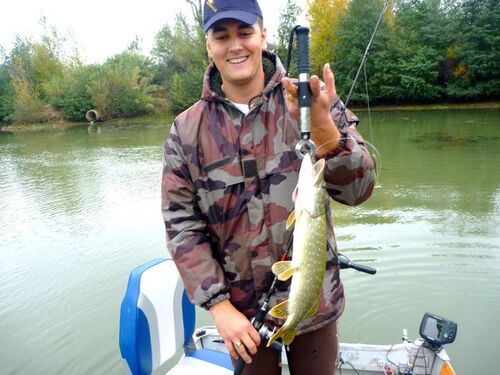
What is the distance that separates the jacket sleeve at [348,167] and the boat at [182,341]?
31.6 inches

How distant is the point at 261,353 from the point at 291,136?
42.3 inches

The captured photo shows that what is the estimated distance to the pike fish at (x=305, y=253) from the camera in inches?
65.7

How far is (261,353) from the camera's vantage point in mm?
2146

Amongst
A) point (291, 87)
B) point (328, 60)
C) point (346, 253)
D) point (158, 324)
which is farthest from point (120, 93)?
point (291, 87)

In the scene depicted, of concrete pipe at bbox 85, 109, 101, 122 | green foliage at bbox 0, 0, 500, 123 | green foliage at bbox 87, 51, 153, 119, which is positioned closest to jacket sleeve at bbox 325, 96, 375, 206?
green foliage at bbox 0, 0, 500, 123

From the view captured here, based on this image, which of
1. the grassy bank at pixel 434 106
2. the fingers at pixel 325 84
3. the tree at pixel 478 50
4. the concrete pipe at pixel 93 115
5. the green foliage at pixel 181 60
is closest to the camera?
the fingers at pixel 325 84

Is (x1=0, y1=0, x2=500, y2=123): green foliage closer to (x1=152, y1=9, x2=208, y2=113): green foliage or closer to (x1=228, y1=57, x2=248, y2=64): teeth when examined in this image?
(x1=152, y1=9, x2=208, y2=113): green foliage

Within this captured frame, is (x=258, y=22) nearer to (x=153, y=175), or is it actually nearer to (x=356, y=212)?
(x=356, y=212)

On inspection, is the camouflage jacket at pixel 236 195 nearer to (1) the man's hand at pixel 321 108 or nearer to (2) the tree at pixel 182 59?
(1) the man's hand at pixel 321 108

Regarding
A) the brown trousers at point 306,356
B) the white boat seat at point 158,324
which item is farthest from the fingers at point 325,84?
the white boat seat at point 158,324

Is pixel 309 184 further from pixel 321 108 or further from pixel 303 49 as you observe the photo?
pixel 303 49

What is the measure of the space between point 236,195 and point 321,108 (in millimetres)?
574

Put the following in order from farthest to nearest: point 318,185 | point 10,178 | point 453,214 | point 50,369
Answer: point 10,178 → point 453,214 → point 50,369 → point 318,185

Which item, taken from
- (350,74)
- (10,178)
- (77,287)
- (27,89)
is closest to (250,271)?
(77,287)
